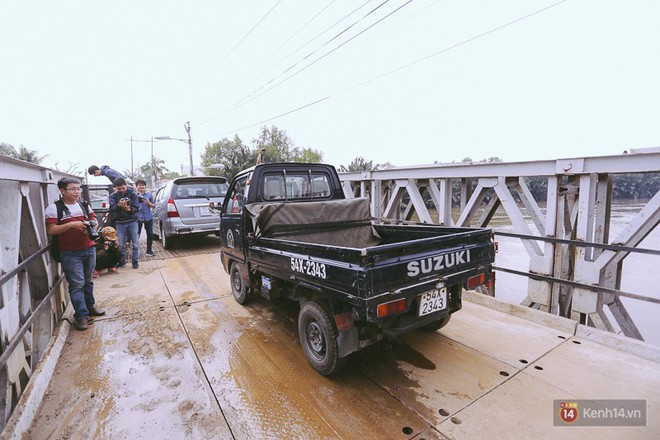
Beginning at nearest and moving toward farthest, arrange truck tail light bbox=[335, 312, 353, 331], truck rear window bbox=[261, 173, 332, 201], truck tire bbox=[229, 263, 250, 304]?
truck tail light bbox=[335, 312, 353, 331] → truck rear window bbox=[261, 173, 332, 201] → truck tire bbox=[229, 263, 250, 304]

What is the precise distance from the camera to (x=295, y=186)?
4480 mm

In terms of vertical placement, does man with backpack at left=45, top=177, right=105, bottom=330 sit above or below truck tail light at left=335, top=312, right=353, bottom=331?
above

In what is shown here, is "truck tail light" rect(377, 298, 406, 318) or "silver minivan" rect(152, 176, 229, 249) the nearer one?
"truck tail light" rect(377, 298, 406, 318)

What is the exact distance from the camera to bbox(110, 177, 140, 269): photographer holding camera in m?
6.38

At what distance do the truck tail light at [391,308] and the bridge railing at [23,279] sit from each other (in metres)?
2.51

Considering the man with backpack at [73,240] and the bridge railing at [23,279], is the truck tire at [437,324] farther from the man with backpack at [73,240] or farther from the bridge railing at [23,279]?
the man with backpack at [73,240]

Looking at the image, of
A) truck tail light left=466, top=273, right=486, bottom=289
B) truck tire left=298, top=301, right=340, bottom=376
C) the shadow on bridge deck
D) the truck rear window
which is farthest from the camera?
the truck rear window

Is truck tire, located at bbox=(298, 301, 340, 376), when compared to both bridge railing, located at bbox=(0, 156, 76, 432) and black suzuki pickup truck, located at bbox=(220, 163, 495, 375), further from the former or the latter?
bridge railing, located at bbox=(0, 156, 76, 432)

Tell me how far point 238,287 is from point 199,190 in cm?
432

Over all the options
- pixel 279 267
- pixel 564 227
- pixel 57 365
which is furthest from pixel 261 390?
pixel 564 227

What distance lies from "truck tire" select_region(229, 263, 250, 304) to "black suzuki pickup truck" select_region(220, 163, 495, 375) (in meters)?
0.02

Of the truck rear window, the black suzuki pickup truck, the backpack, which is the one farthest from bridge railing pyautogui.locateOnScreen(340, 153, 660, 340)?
the backpack

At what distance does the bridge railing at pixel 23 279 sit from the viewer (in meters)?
2.44

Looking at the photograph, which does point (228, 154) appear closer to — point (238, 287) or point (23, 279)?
point (238, 287)
